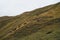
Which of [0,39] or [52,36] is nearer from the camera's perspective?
[52,36]

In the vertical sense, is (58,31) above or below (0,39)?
above

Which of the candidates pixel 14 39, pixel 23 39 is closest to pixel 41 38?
pixel 23 39

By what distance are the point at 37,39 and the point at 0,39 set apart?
35.0 meters

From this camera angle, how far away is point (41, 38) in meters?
60.5

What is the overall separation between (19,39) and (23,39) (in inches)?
113

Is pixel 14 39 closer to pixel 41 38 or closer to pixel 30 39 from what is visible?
pixel 30 39

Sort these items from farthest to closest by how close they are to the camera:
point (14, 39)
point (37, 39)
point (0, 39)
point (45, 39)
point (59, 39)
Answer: point (0, 39)
point (14, 39)
point (37, 39)
point (45, 39)
point (59, 39)

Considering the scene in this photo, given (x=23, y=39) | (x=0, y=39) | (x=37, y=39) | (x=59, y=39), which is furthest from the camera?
(x=0, y=39)

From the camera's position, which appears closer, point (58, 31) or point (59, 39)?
point (59, 39)

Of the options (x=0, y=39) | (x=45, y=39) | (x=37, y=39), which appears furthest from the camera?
(x=0, y=39)

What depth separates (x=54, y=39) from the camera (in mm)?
54688

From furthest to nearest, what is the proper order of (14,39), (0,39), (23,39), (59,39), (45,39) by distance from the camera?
(0,39), (14,39), (23,39), (45,39), (59,39)

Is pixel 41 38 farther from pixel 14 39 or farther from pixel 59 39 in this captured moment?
pixel 14 39

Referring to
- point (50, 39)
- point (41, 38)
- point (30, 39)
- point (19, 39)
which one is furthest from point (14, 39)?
point (50, 39)
